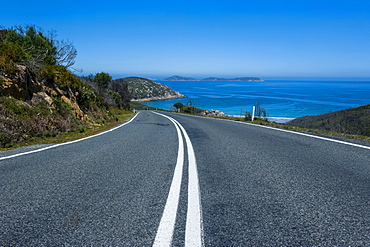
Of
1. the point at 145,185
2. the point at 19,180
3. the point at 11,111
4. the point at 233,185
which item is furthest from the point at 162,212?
the point at 11,111

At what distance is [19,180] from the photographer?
351cm

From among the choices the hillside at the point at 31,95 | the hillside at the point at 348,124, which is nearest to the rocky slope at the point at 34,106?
the hillside at the point at 31,95

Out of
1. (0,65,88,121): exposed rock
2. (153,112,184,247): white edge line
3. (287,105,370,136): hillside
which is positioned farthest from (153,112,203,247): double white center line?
(287,105,370,136): hillside

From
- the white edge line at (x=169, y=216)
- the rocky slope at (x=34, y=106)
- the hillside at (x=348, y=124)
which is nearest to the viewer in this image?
the white edge line at (x=169, y=216)

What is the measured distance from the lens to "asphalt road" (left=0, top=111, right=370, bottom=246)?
2.09 meters

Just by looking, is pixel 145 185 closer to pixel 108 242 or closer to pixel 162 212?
pixel 162 212

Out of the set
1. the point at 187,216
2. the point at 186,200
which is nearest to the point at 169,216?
the point at 187,216

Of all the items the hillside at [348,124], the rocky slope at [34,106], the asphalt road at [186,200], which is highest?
the rocky slope at [34,106]

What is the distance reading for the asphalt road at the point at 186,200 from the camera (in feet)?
6.86

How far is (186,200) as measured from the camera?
112 inches

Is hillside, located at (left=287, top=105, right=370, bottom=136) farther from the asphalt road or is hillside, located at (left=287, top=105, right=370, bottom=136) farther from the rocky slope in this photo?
the rocky slope

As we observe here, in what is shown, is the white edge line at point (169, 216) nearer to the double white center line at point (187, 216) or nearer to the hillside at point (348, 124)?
the double white center line at point (187, 216)

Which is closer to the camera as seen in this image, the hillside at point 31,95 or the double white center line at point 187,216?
the double white center line at point 187,216

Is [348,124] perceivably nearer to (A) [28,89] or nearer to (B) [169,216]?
(B) [169,216]
